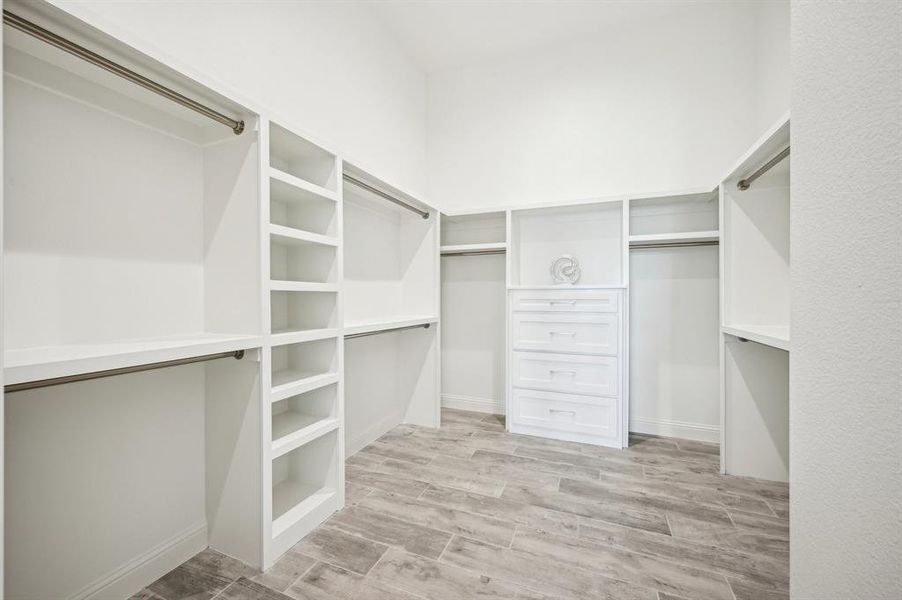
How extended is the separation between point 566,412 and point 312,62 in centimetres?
279

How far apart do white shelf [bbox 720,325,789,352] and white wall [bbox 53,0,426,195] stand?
2051 millimetres

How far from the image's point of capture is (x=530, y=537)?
1.61m

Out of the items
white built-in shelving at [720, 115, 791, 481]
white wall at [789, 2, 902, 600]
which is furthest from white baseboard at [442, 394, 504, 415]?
white wall at [789, 2, 902, 600]

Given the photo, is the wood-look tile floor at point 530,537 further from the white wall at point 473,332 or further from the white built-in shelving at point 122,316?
the white wall at point 473,332

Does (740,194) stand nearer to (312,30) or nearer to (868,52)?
(868,52)

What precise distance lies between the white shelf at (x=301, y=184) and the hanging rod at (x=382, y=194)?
0.32 m

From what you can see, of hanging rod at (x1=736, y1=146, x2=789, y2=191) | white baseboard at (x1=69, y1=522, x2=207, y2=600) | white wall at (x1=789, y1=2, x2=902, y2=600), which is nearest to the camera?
white wall at (x1=789, y1=2, x2=902, y2=600)

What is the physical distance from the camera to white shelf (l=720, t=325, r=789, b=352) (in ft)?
4.96

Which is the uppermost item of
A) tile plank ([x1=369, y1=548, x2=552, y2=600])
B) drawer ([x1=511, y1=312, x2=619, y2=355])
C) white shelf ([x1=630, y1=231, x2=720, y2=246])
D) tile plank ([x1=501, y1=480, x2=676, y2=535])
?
white shelf ([x1=630, y1=231, x2=720, y2=246])

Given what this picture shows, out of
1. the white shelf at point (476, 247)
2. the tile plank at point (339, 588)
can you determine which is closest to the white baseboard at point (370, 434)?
the tile plank at point (339, 588)

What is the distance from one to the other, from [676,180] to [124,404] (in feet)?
11.3

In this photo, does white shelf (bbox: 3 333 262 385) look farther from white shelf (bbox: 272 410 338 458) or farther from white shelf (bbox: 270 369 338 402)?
white shelf (bbox: 272 410 338 458)

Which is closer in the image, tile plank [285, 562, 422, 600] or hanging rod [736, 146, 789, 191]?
tile plank [285, 562, 422, 600]

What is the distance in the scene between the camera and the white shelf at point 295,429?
1521 millimetres
